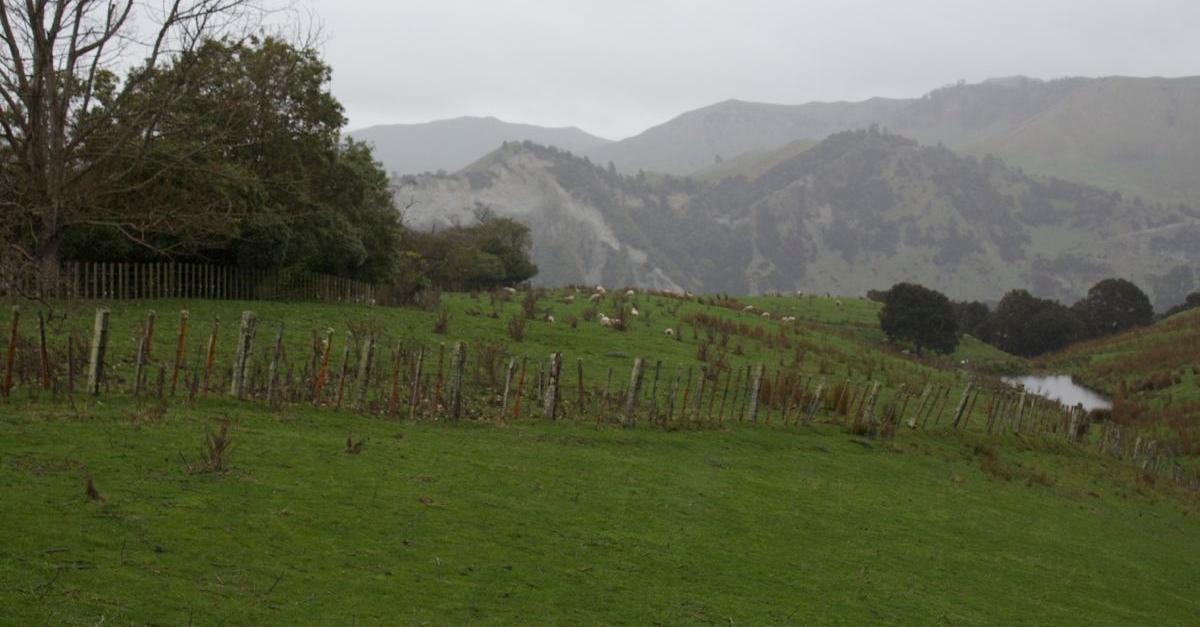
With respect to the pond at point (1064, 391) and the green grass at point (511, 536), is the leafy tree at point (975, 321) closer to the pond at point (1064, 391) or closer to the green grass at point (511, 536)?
the pond at point (1064, 391)

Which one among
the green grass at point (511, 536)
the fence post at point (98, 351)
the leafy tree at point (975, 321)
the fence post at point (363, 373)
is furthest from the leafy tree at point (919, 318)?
the fence post at point (98, 351)

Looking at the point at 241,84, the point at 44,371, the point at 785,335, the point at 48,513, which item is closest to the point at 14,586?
the point at 48,513

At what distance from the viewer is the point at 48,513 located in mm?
8914

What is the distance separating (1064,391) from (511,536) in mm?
54302

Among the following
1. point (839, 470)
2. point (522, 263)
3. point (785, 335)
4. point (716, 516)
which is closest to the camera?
point (716, 516)

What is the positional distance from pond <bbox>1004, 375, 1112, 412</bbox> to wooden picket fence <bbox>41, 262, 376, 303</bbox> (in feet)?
109

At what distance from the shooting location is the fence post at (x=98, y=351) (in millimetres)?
14773

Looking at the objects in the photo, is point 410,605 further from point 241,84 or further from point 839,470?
point 241,84

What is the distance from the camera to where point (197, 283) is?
115 ft

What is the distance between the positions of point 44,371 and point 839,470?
1474 centimetres

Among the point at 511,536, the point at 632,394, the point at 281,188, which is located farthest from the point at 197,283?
the point at 511,536

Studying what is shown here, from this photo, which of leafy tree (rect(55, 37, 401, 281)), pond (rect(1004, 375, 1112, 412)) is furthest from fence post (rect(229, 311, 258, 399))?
pond (rect(1004, 375, 1112, 412))

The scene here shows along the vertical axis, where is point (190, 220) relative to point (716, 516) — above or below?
above

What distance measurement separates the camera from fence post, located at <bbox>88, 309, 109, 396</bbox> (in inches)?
582
